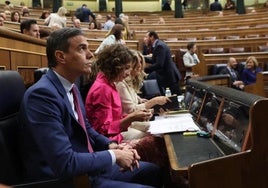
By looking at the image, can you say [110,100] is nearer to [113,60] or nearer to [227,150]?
[113,60]

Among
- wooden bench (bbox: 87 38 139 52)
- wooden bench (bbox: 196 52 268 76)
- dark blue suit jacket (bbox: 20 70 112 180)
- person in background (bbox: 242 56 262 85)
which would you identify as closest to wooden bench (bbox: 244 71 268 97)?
person in background (bbox: 242 56 262 85)

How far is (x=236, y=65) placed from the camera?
649cm

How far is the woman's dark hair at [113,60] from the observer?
226cm

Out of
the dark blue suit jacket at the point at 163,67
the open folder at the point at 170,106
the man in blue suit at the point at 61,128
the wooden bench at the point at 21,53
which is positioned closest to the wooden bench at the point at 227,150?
the man in blue suit at the point at 61,128

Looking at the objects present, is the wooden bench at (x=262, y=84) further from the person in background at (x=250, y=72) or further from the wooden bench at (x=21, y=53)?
the wooden bench at (x=21, y=53)

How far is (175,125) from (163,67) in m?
3.25

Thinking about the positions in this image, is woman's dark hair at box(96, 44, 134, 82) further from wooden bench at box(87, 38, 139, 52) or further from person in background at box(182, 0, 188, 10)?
person in background at box(182, 0, 188, 10)

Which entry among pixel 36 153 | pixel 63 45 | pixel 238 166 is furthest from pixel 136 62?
pixel 238 166

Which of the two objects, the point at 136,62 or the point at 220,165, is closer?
the point at 220,165

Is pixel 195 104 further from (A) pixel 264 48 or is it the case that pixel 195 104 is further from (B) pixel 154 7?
(B) pixel 154 7

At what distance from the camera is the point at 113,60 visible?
2.26m

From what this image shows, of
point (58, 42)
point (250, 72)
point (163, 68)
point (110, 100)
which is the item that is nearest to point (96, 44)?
point (163, 68)

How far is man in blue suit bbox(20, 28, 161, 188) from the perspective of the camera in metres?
1.32

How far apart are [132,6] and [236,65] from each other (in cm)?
1308
